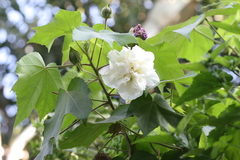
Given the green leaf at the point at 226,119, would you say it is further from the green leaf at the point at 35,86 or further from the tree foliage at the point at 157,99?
the green leaf at the point at 35,86

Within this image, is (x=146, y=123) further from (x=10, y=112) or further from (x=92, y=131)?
(x=10, y=112)

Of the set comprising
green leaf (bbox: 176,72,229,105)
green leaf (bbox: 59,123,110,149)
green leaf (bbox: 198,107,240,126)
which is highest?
green leaf (bbox: 176,72,229,105)

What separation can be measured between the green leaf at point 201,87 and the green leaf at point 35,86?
28 centimetres

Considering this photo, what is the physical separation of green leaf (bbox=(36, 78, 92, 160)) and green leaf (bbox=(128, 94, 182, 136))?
6 cm

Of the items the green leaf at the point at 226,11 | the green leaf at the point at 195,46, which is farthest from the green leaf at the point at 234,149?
the green leaf at the point at 195,46

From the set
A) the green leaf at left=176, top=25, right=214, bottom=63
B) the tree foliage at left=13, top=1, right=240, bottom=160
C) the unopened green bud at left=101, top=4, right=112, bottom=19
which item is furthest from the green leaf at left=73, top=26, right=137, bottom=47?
the green leaf at left=176, top=25, right=214, bottom=63

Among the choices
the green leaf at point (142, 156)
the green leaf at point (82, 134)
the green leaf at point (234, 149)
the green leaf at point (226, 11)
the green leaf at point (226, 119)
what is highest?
the green leaf at point (226, 11)

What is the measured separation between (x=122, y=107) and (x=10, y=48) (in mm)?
3664

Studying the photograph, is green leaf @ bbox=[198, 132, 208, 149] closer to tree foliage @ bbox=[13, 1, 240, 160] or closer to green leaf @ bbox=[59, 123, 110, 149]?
tree foliage @ bbox=[13, 1, 240, 160]

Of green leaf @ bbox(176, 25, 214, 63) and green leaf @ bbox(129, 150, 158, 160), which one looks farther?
green leaf @ bbox(176, 25, 214, 63)

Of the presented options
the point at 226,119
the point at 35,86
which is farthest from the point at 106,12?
the point at 226,119

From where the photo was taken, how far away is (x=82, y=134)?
0.48 m

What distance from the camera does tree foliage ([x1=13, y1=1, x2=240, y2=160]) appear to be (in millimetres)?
339

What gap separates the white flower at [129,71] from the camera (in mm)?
450
